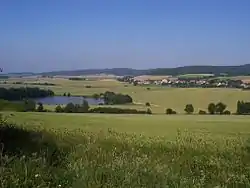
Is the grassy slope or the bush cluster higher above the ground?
the grassy slope

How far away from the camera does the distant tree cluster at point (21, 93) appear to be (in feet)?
118

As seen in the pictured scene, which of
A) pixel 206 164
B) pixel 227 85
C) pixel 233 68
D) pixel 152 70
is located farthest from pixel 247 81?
pixel 206 164

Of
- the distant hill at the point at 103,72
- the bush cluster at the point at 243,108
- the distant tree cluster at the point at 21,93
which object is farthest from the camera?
the distant hill at the point at 103,72

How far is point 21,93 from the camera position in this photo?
152 feet

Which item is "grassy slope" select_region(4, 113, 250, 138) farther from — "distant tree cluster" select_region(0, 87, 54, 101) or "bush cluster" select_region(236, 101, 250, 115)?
"bush cluster" select_region(236, 101, 250, 115)

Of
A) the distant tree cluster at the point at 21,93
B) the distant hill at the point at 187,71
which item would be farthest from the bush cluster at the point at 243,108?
the distant hill at the point at 187,71

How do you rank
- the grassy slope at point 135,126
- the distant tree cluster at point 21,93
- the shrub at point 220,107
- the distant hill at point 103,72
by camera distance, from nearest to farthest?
the grassy slope at point 135,126, the distant tree cluster at point 21,93, the shrub at point 220,107, the distant hill at point 103,72

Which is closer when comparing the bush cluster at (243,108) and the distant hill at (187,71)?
the bush cluster at (243,108)

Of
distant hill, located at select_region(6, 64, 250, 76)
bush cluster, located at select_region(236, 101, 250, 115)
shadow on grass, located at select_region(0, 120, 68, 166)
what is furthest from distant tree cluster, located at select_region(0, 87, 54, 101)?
distant hill, located at select_region(6, 64, 250, 76)

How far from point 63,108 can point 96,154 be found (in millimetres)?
33514

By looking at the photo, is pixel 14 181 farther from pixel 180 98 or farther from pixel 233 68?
pixel 233 68

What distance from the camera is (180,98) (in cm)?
6353

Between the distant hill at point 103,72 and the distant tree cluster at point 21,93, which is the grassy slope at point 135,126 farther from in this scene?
the distant hill at point 103,72

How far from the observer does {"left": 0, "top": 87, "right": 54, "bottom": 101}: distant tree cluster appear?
1414 inches
